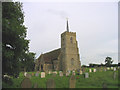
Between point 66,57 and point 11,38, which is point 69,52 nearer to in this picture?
point 66,57

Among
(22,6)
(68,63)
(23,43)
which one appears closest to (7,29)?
(23,43)

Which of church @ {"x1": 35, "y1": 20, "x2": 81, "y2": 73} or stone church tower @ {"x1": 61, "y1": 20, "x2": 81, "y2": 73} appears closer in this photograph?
stone church tower @ {"x1": 61, "y1": 20, "x2": 81, "y2": 73}

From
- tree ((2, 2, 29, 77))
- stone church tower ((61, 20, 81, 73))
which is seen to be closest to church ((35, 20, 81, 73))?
stone church tower ((61, 20, 81, 73))

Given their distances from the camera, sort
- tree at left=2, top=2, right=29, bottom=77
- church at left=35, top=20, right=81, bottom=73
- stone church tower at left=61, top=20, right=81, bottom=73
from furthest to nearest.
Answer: church at left=35, top=20, right=81, bottom=73
stone church tower at left=61, top=20, right=81, bottom=73
tree at left=2, top=2, right=29, bottom=77

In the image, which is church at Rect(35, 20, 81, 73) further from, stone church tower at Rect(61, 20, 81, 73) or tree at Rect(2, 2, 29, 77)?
tree at Rect(2, 2, 29, 77)

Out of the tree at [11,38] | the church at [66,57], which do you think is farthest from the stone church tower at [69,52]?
the tree at [11,38]

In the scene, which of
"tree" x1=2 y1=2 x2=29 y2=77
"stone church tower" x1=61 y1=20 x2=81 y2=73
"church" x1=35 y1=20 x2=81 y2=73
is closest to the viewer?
"tree" x1=2 y1=2 x2=29 y2=77

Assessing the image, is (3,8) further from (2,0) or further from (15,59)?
(15,59)

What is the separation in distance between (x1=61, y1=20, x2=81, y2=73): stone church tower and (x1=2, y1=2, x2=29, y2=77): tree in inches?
1065

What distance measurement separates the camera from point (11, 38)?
9523 mm

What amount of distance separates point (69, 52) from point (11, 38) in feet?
95.4

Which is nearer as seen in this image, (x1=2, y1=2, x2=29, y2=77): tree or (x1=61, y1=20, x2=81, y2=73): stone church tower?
(x1=2, y1=2, x2=29, y2=77): tree

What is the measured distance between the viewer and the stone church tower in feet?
120

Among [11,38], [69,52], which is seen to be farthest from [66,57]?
[11,38]
